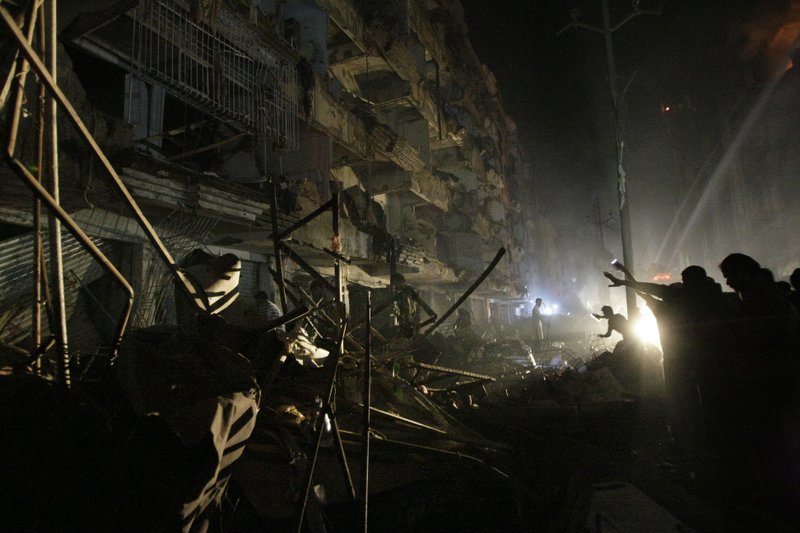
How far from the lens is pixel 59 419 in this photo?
91.1 inches

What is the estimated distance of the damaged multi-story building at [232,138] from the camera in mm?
6188

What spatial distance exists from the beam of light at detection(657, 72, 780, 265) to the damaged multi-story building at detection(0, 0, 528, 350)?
31728 mm

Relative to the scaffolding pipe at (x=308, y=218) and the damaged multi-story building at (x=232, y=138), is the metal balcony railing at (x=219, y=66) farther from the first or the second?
the scaffolding pipe at (x=308, y=218)

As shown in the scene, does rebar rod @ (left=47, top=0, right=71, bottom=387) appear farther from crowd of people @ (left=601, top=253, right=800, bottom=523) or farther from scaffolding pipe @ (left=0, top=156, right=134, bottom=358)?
crowd of people @ (left=601, top=253, right=800, bottom=523)

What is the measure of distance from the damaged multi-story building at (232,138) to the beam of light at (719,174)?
104 ft

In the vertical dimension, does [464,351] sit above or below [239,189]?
below

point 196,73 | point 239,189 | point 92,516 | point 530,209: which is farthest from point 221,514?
point 530,209

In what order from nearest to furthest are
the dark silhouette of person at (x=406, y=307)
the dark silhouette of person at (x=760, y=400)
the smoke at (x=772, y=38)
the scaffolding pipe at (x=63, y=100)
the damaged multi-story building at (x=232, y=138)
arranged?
1. the scaffolding pipe at (x=63, y=100)
2. the dark silhouette of person at (x=760, y=400)
3. the dark silhouette of person at (x=406, y=307)
4. the damaged multi-story building at (x=232, y=138)
5. the smoke at (x=772, y=38)

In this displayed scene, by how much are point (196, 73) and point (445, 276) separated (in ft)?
46.3

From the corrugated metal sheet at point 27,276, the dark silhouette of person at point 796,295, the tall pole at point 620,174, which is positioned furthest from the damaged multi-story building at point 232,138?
the tall pole at point 620,174

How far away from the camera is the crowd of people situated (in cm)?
367

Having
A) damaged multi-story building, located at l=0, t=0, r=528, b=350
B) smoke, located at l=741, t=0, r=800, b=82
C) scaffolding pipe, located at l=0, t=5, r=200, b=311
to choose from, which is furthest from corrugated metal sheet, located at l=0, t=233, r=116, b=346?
smoke, located at l=741, t=0, r=800, b=82

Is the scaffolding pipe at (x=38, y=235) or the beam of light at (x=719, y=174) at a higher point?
the beam of light at (x=719, y=174)

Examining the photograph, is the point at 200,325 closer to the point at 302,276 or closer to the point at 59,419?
the point at 59,419
